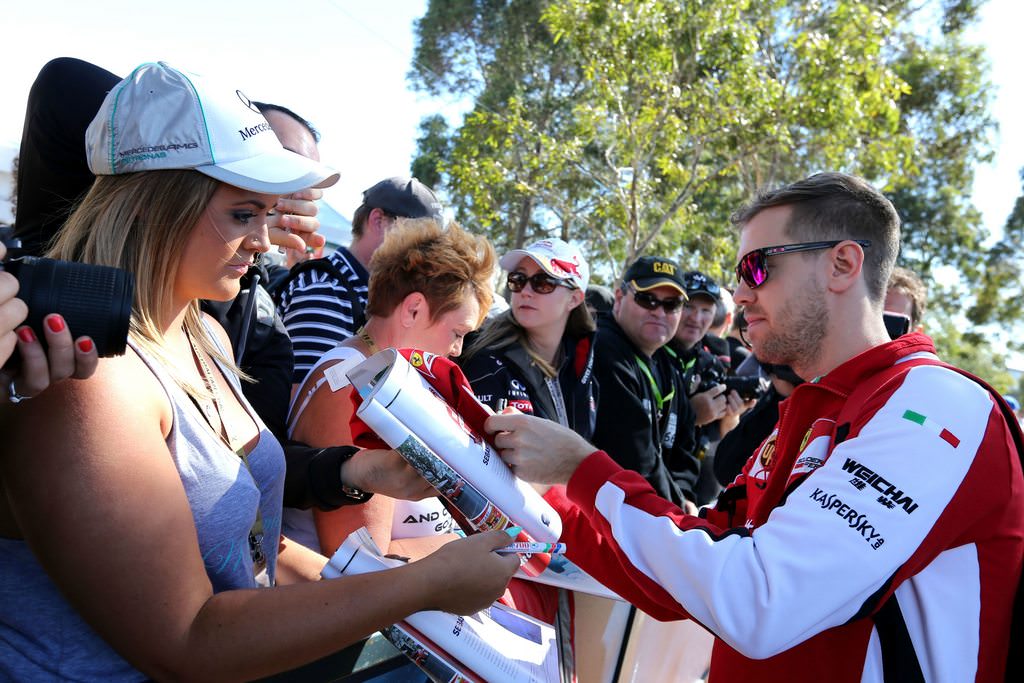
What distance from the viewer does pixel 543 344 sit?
12.8 feet

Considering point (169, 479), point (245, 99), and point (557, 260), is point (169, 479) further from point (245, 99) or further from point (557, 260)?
point (557, 260)

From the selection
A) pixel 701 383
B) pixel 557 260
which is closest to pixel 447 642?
pixel 557 260

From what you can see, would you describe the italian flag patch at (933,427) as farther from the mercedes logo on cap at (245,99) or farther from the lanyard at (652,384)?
the lanyard at (652,384)

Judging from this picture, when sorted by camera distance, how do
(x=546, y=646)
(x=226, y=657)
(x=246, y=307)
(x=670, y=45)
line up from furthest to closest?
1. (x=670, y=45)
2. (x=246, y=307)
3. (x=546, y=646)
4. (x=226, y=657)

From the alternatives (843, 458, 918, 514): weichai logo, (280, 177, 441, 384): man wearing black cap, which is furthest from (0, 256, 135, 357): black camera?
(280, 177, 441, 384): man wearing black cap

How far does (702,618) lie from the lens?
1.70 metres

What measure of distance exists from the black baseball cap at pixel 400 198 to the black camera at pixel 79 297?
302 centimetres

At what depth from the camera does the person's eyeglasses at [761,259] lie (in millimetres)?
2166

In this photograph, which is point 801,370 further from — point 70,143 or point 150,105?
point 70,143

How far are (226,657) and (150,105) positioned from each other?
1.13 m

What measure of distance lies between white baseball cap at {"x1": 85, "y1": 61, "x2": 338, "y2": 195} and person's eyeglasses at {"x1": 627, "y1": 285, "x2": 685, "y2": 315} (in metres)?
3.31

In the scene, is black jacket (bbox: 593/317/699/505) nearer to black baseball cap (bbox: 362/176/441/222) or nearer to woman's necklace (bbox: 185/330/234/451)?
black baseball cap (bbox: 362/176/441/222)

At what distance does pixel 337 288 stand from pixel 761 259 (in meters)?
2.06

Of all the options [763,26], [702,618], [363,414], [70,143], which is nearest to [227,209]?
[363,414]
